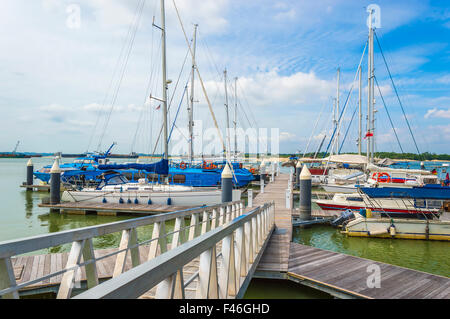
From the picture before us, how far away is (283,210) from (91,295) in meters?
16.8

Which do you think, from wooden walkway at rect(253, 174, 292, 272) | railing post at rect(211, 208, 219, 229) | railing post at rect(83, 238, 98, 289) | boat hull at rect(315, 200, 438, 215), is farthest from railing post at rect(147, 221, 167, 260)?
boat hull at rect(315, 200, 438, 215)

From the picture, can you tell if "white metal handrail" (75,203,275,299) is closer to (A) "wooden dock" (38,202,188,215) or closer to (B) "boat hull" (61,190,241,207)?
(A) "wooden dock" (38,202,188,215)

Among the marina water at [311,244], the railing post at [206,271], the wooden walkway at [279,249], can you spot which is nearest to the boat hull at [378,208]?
the marina water at [311,244]

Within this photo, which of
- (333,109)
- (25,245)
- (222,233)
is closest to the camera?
(25,245)

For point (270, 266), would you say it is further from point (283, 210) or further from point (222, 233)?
point (283, 210)

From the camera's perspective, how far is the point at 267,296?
27.3 feet

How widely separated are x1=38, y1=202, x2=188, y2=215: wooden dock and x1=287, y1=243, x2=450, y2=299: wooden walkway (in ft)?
38.8

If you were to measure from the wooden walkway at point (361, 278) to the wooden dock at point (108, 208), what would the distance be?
1183 centimetres

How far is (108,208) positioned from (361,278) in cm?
1681

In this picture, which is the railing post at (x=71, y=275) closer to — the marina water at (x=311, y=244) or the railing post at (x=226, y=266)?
the railing post at (x=226, y=266)

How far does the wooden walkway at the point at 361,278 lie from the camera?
6.96 meters

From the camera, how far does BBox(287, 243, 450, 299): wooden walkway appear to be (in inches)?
274

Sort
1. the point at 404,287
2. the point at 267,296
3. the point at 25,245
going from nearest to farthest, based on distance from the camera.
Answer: the point at 25,245
the point at 404,287
the point at 267,296
